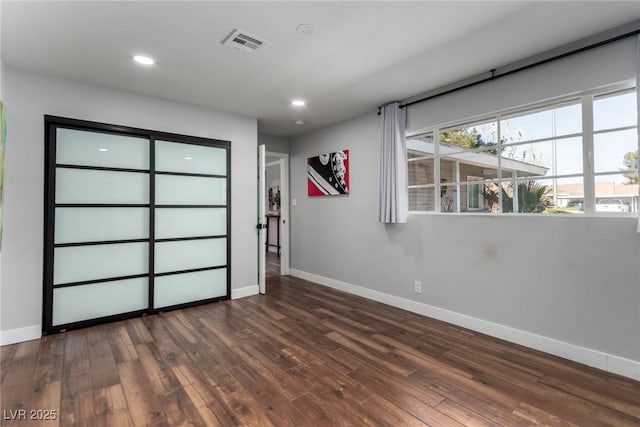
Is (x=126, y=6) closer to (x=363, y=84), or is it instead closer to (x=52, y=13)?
(x=52, y=13)

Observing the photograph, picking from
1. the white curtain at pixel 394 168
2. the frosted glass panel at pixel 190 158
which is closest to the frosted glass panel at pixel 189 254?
the frosted glass panel at pixel 190 158

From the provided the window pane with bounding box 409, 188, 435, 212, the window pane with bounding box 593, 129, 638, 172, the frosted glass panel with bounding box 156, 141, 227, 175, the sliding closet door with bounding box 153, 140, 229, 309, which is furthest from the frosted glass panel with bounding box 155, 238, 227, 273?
the window pane with bounding box 593, 129, 638, 172

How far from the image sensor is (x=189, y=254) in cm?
395

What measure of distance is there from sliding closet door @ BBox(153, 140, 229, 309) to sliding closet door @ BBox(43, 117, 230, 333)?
0.5 inches

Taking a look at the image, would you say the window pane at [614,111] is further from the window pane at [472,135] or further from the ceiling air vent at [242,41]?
the ceiling air vent at [242,41]

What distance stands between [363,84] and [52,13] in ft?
8.67

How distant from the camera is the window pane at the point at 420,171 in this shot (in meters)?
3.63

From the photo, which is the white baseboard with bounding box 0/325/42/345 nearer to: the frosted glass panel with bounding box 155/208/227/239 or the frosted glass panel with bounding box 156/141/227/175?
the frosted glass panel with bounding box 155/208/227/239

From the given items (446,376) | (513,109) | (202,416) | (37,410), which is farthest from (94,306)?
(513,109)

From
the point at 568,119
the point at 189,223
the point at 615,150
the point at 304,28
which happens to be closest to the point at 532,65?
the point at 568,119

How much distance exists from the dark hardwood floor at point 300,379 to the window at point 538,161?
135cm

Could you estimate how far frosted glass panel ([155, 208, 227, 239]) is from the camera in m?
3.75

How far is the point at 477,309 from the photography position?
10.2 feet

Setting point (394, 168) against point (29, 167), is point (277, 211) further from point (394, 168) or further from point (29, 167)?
point (29, 167)
